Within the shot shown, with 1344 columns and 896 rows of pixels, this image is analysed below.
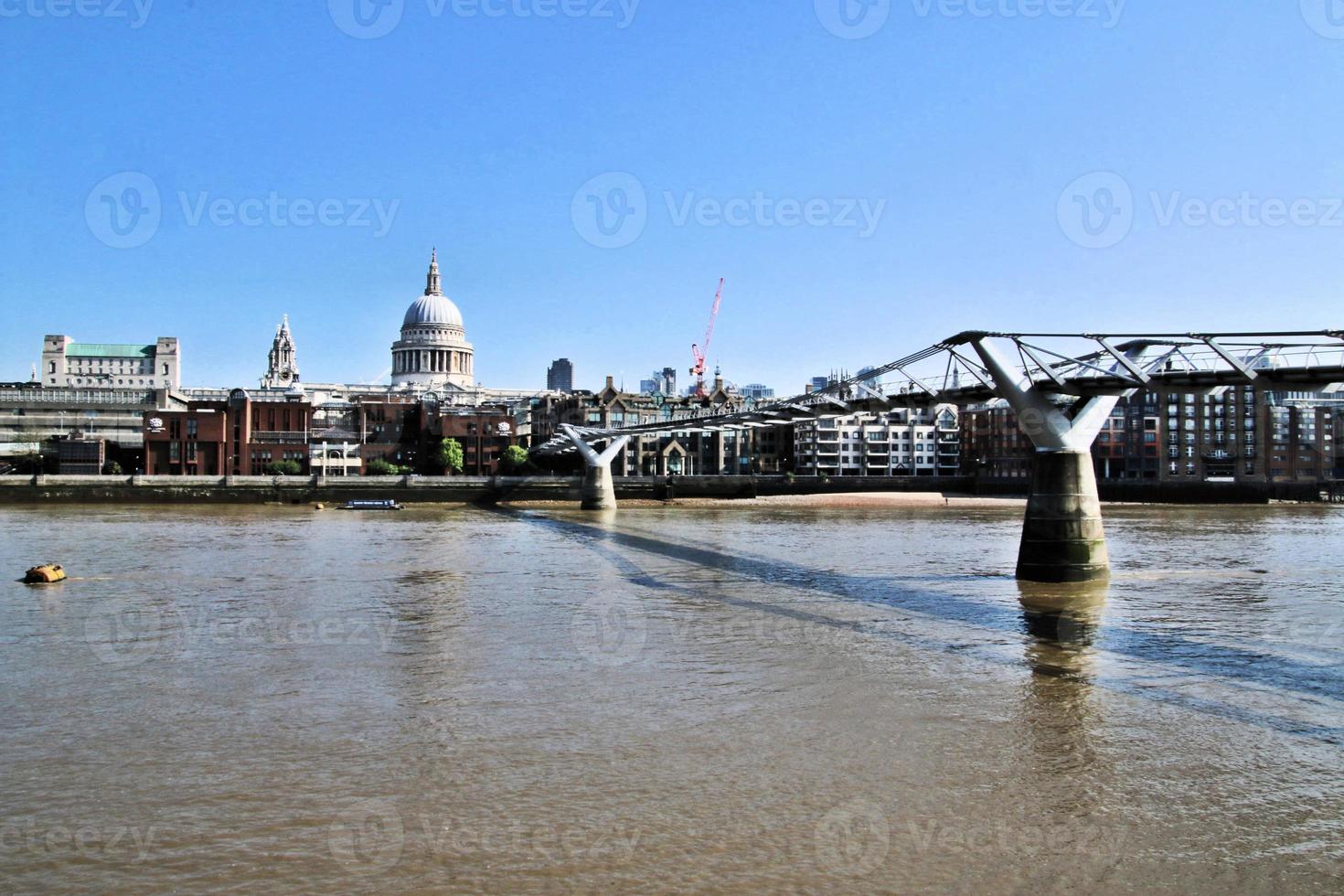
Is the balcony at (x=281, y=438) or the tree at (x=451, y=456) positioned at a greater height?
the balcony at (x=281, y=438)

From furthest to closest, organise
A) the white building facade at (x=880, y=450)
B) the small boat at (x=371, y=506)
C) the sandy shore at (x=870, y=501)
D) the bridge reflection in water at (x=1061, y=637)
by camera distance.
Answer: the white building facade at (x=880, y=450) < the sandy shore at (x=870, y=501) < the small boat at (x=371, y=506) < the bridge reflection in water at (x=1061, y=637)

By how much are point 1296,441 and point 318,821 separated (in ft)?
396

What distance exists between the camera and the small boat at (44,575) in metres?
27.9

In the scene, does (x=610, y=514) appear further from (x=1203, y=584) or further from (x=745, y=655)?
(x=745, y=655)

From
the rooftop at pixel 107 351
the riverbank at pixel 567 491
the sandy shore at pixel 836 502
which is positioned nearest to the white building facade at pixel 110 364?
the rooftop at pixel 107 351

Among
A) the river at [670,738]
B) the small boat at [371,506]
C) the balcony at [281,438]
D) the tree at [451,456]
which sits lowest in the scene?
the river at [670,738]

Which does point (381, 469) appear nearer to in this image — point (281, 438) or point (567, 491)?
point (281, 438)

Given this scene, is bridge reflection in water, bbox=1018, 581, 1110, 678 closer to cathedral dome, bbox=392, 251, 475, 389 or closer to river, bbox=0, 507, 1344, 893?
river, bbox=0, 507, 1344, 893

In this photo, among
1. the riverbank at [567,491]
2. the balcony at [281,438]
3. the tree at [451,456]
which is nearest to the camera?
the riverbank at [567,491]

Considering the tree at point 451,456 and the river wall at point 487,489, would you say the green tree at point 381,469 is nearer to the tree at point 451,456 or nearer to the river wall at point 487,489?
the tree at point 451,456

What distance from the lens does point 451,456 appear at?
109 m

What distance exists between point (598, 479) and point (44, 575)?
49.2 m

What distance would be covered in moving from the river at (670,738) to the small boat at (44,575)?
4.17 feet

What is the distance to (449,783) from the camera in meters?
11.0
